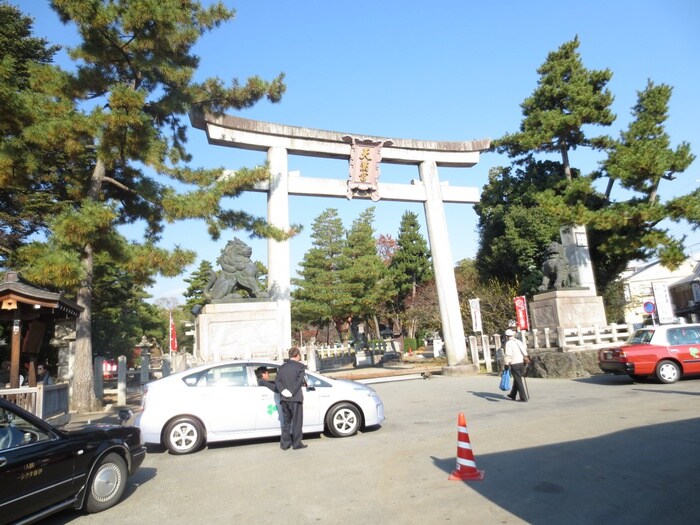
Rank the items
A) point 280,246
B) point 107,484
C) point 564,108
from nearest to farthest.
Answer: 1. point 107,484
2. point 280,246
3. point 564,108

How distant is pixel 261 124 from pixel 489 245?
16321 millimetres

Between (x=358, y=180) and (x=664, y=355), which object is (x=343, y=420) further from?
(x=358, y=180)

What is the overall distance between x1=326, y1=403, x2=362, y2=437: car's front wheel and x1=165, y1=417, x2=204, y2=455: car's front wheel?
1977mm

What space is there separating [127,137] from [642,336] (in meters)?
14.3

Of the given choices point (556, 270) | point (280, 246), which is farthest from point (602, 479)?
point (556, 270)

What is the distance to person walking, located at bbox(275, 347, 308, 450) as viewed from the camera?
22.8ft

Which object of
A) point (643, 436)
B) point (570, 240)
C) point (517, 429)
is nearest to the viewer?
point (643, 436)

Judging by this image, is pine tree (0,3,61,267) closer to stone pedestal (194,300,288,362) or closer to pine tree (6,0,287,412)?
pine tree (6,0,287,412)

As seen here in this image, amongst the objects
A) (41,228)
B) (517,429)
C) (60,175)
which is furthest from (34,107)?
(517,429)

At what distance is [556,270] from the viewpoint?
17906mm

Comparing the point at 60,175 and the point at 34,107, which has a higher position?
the point at 60,175

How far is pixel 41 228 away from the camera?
20.4 metres

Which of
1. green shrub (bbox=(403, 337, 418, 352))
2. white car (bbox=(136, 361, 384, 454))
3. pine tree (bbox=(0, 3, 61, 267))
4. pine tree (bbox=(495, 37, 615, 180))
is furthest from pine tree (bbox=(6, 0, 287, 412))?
green shrub (bbox=(403, 337, 418, 352))

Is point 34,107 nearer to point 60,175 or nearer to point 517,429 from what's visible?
point 60,175
